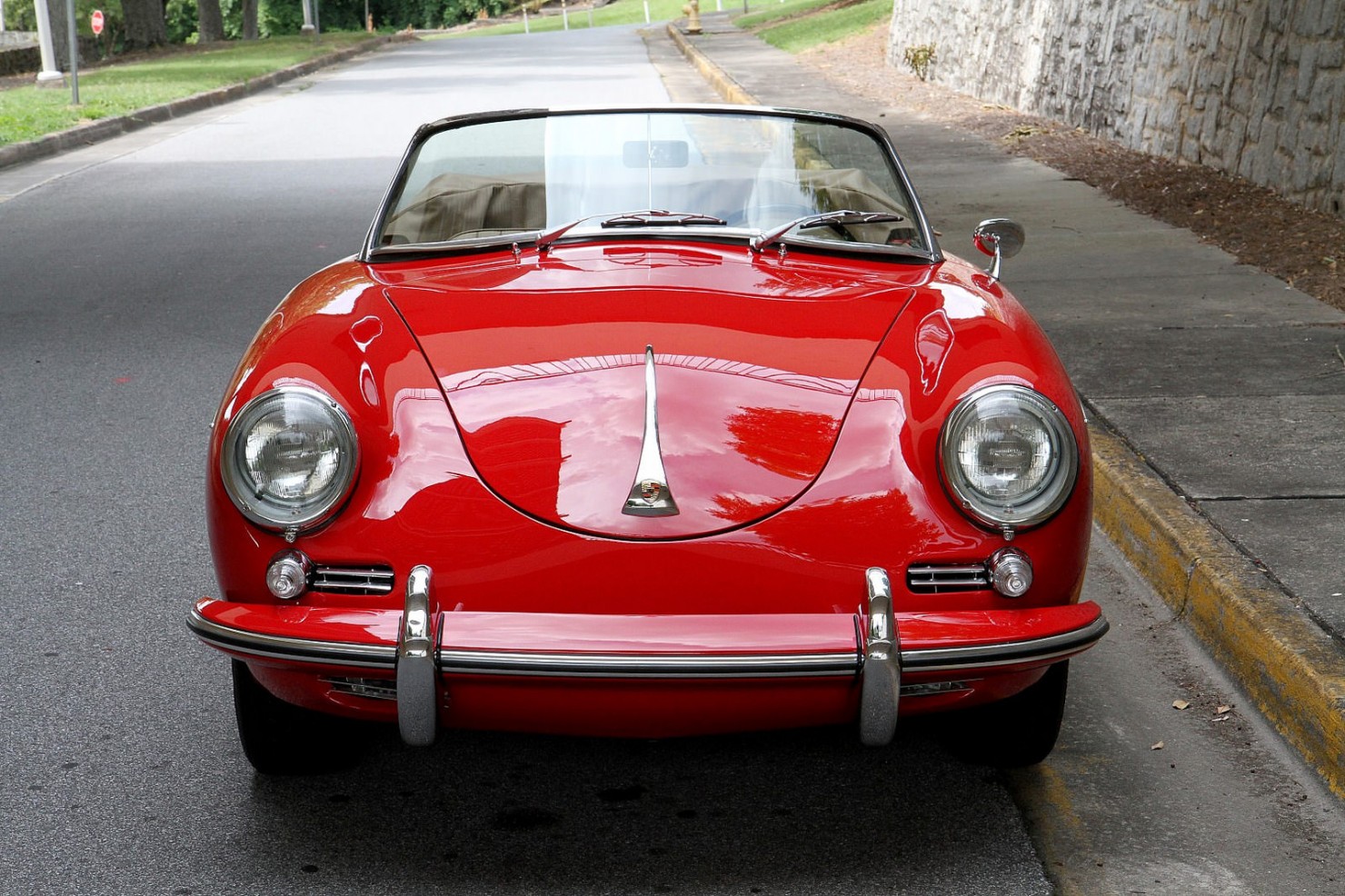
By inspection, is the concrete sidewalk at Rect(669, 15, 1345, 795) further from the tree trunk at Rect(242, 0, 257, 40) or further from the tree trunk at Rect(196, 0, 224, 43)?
the tree trunk at Rect(242, 0, 257, 40)

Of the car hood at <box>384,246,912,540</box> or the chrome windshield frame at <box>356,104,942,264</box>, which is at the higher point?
the chrome windshield frame at <box>356,104,942,264</box>

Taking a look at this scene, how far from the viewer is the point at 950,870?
106 inches

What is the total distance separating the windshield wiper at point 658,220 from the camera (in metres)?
3.55

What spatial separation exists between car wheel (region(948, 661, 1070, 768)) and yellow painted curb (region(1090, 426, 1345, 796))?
1.79 feet

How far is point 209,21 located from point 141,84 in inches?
801

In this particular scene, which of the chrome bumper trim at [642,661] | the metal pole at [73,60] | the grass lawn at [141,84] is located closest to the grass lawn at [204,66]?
the grass lawn at [141,84]

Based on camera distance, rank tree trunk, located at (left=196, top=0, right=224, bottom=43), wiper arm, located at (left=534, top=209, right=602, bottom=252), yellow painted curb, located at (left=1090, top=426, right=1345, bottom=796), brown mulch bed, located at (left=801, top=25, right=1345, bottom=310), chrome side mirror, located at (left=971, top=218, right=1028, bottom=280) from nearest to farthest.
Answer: yellow painted curb, located at (left=1090, top=426, right=1345, bottom=796)
wiper arm, located at (left=534, top=209, right=602, bottom=252)
chrome side mirror, located at (left=971, top=218, right=1028, bottom=280)
brown mulch bed, located at (left=801, top=25, right=1345, bottom=310)
tree trunk, located at (left=196, top=0, right=224, bottom=43)

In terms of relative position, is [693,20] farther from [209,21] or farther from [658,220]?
[658,220]

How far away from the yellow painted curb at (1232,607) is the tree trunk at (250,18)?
4437cm

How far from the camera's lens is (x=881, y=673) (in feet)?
7.98

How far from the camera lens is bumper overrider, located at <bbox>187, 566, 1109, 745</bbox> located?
2414mm

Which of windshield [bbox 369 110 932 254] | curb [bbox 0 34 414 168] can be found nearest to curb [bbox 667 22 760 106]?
curb [bbox 0 34 414 168]

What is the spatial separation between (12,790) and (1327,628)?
2860 mm

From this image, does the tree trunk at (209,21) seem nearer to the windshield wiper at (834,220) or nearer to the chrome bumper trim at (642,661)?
the windshield wiper at (834,220)
